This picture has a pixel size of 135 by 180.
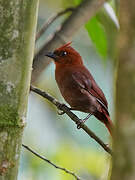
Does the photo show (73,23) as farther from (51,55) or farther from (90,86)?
(90,86)

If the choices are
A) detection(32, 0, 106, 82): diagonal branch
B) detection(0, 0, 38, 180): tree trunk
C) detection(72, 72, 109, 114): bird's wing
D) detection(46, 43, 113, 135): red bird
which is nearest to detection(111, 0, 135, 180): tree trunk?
detection(0, 0, 38, 180): tree trunk

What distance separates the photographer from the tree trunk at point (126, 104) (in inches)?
38.8

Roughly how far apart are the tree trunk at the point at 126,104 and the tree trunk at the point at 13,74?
731mm

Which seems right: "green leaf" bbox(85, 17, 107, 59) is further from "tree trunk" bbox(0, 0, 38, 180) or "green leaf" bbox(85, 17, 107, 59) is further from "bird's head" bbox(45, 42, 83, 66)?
"tree trunk" bbox(0, 0, 38, 180)

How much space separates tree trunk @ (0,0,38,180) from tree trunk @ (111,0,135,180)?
2.40ft

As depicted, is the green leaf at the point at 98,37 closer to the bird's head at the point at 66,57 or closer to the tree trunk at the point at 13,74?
the bird's head at the point at 66,57

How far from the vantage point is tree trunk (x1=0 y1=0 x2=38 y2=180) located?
1.68 meters

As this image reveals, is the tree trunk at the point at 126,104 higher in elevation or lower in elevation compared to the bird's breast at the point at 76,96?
lower

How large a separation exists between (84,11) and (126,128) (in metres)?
2.38

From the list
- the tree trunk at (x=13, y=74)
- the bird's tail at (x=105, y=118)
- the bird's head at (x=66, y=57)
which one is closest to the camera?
the tree trunk at (x=13, y=74)

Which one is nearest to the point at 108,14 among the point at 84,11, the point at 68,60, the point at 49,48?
the point at 84,11

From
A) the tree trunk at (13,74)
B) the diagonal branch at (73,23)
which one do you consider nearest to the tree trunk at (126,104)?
the tree trunk at (13,74)

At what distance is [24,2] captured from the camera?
1.73 m

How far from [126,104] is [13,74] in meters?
0.80
